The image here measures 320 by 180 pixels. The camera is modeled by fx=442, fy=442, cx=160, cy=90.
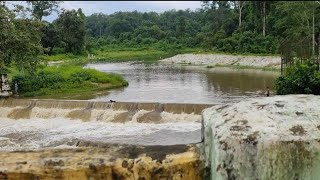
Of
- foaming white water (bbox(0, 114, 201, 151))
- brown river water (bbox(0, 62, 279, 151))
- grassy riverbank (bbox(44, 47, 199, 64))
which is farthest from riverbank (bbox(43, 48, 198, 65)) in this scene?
foaming white water (bbox(0, 114, 201, 151))

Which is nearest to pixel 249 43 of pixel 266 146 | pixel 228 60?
pixel 228 60

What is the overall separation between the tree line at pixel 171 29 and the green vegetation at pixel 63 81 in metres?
1.54

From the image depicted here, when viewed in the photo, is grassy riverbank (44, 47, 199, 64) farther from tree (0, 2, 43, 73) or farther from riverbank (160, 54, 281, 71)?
tree (0, 2, 43, 73)

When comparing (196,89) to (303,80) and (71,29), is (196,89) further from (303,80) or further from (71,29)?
(71,29)

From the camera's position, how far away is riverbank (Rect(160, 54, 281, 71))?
3616 centimetres

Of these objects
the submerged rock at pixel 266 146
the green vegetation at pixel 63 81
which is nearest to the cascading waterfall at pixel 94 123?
A: the green vegetation at pixel 63 81

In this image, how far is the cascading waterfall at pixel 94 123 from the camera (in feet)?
41.5

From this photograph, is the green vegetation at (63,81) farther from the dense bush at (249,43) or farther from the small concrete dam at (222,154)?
the dense bush at (249,43)

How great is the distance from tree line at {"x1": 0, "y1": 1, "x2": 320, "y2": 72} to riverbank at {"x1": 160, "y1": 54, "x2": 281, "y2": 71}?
2.77m

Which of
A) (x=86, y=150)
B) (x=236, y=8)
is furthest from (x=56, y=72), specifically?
(x=236, y=8)

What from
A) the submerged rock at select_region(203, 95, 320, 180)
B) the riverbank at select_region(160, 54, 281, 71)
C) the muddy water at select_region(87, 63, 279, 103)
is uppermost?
the submerged rock at select_region(203, 95, 320, 180)

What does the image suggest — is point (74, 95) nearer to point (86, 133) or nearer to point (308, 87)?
point (86, 133)

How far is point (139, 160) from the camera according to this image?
3.24 meters

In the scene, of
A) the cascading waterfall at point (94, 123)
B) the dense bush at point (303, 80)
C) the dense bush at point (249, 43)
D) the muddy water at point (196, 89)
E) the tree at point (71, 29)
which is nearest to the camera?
the cascading waterfall at point (94, 123)
